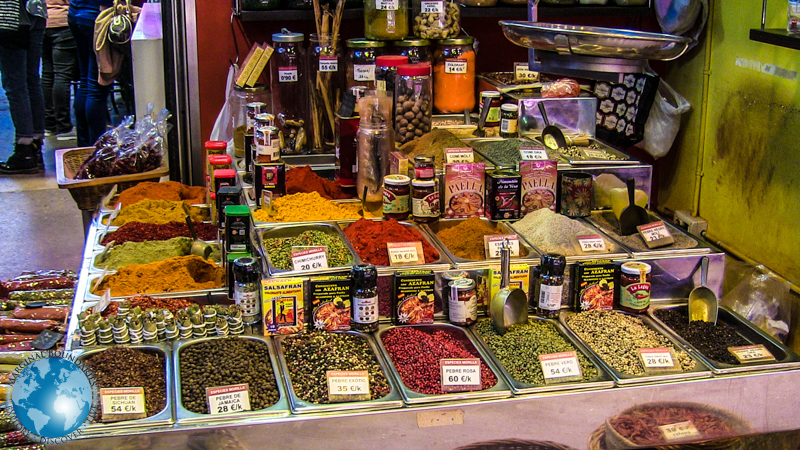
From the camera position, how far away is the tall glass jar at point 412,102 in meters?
3.38

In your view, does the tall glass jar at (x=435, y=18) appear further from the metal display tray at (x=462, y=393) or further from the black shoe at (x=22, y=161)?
the black shoe at (x=22, y=161)

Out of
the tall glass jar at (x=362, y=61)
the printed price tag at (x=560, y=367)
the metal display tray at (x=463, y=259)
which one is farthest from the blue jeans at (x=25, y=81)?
the printed price tag at (x=560, y=367)

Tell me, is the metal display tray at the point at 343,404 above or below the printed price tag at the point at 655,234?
below

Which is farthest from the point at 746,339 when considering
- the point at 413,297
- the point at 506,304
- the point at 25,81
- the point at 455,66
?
the point at 25,81

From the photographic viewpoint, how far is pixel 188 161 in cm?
434

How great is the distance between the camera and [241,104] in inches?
153

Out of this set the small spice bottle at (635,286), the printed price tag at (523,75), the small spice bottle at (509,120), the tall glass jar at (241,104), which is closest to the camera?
the small spice bottle at (635,286)

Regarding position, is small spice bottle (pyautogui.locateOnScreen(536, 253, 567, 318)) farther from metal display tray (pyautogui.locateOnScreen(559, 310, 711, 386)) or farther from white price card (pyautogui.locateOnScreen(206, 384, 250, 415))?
white price card (pyautogui.locateOnScreen(206, 384, 250, 415))

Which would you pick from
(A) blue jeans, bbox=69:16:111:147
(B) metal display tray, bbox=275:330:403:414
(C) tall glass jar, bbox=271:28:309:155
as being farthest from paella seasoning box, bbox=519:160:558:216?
(A) blue jeans, bbox=69:16:111:147

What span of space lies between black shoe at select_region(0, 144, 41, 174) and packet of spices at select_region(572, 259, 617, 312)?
5583 millimetres

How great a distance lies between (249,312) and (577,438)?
3.22 ft

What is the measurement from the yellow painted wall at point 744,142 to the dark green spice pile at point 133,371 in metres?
2.81

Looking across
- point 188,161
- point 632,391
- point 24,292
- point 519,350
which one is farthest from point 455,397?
point 188,161
